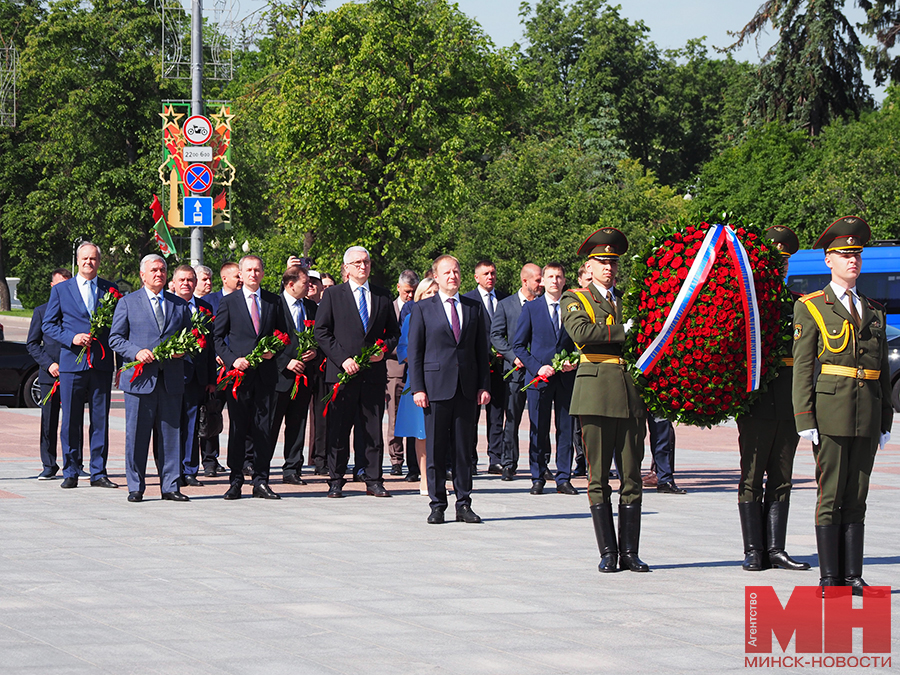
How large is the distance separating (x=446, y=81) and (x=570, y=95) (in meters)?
23.8

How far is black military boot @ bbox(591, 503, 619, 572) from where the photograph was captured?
7.62 metres

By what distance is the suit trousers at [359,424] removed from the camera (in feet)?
37.2

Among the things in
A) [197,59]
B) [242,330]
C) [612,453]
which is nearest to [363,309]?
[242,330]

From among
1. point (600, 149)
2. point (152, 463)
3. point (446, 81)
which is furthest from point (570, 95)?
point (152, 463)

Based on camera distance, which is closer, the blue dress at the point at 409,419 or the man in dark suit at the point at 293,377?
the blue dress at the point at 409,419

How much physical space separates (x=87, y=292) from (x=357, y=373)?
2742mm

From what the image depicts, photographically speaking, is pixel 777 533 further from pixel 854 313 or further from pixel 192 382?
pixel 192 382

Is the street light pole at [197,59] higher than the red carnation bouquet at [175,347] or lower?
higher

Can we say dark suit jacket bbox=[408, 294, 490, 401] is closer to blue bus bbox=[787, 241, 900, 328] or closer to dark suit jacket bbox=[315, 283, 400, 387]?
dark suit jacket bbox=[315, 283, 400, 387]

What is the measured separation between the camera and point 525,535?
9164 mm

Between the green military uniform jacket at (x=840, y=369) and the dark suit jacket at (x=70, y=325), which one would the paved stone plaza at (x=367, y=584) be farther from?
the dark suit jacket at (x=70, y=325)

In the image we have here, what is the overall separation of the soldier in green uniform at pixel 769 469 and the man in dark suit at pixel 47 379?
7253 millimetres

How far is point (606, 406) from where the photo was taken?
25.3ft

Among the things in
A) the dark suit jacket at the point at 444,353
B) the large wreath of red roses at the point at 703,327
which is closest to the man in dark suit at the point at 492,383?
the dark suit jacket at the point at 444,353
